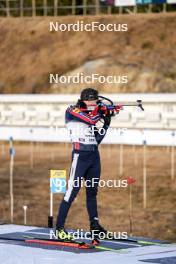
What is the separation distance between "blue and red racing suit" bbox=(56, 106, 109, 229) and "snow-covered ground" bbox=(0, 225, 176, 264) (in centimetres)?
91

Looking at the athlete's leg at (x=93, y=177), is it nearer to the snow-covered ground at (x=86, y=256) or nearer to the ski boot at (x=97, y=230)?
the ski boot at (x=97, y=230)

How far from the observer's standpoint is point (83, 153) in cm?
1295

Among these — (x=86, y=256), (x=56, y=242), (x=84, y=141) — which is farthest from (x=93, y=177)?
(x=86, y=256)

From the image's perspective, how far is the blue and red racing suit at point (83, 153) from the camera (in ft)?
42.0

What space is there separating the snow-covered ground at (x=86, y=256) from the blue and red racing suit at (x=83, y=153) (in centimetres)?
91

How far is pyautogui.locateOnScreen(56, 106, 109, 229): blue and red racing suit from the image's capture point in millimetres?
12797

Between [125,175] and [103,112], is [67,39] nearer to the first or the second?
[125,175]

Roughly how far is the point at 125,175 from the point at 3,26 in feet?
91.6

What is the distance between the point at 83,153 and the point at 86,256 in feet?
4.98

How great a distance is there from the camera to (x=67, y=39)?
5444 cm

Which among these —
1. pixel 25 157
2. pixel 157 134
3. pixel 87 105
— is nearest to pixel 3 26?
pixel 25 157

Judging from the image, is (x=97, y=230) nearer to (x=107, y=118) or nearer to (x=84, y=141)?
(x=84, y=141)

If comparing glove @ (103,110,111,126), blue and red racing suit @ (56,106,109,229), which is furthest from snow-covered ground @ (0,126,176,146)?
glove @ (103,110,111,126)

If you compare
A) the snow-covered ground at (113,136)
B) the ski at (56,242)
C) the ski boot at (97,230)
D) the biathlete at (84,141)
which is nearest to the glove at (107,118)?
the biathlete at (84,141)
